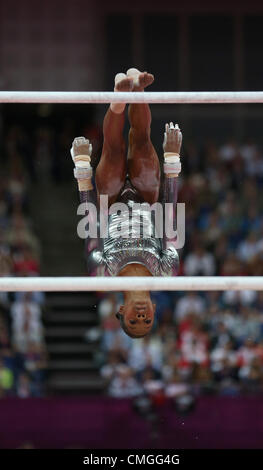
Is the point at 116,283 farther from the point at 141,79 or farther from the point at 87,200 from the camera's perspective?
the point at 141,79

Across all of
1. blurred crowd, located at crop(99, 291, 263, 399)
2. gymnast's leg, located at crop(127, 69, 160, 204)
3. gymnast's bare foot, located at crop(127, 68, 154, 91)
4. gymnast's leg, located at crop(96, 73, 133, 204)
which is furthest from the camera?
blurred crowd, located at crop(99, 291, 263, 399)

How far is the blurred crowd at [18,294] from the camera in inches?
329

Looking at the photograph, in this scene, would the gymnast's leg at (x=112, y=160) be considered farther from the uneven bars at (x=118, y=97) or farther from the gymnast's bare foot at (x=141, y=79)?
the uneven bars at (x=118, y=97)

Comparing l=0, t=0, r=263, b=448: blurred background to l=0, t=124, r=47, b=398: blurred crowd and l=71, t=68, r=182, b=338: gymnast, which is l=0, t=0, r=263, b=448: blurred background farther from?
l=71, t=68, r=182, b=338: gymnast

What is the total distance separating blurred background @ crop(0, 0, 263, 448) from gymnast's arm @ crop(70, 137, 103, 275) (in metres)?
3.56

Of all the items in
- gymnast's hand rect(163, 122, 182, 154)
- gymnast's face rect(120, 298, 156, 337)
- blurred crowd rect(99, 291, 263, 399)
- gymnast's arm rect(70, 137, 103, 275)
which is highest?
blurred crowd rect(99, 291, 263, 399)

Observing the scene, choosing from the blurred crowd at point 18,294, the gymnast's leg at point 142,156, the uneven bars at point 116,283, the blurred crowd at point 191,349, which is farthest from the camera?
the blurred crowd at point 18,294

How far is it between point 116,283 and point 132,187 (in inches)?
48.2

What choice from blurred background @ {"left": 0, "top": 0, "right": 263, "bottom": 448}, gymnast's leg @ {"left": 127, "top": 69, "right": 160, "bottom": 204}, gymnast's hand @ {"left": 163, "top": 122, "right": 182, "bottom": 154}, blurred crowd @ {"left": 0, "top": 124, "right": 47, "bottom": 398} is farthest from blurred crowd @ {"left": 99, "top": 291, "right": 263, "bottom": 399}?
gymnast's hand @ {"left": 163, "top": 122, "right": 182, "bottom": 154}

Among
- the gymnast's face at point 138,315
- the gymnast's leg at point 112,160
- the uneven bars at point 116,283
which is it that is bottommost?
the uneven bars at point 116,283

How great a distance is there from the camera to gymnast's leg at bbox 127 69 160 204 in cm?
490

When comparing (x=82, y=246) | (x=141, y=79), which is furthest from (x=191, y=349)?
(x=141, y=79)

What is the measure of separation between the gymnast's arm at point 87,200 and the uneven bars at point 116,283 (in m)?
0.77

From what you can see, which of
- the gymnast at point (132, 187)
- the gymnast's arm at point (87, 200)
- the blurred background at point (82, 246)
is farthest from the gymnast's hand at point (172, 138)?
the blurred background at point (82, 246)
